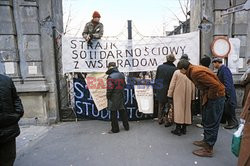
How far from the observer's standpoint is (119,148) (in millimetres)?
3980

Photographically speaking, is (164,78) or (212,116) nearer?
(212,116)

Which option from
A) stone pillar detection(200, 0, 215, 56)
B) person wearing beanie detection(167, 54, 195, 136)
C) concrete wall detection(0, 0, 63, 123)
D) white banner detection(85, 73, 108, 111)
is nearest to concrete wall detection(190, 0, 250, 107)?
stone pillar detection(200, 0, 215, 56)

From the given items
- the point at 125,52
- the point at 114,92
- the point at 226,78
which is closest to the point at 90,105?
the point at 114,92

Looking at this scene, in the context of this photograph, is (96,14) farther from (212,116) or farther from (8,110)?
(212,116)

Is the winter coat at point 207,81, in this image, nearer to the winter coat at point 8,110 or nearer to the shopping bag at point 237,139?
the shopping bag at point 237,139

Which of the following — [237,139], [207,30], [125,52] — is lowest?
[237,139]

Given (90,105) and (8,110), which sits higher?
(8,110)

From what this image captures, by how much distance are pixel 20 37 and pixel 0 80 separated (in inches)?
139

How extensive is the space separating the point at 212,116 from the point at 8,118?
3.12m

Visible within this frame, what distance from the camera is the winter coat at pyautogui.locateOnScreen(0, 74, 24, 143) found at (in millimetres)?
2424

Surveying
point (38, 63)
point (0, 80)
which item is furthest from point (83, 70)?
point (0, 80)

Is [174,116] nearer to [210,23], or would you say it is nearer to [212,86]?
[212,86]

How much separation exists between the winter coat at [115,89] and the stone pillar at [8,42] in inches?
105

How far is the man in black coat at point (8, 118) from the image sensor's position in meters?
2.43
